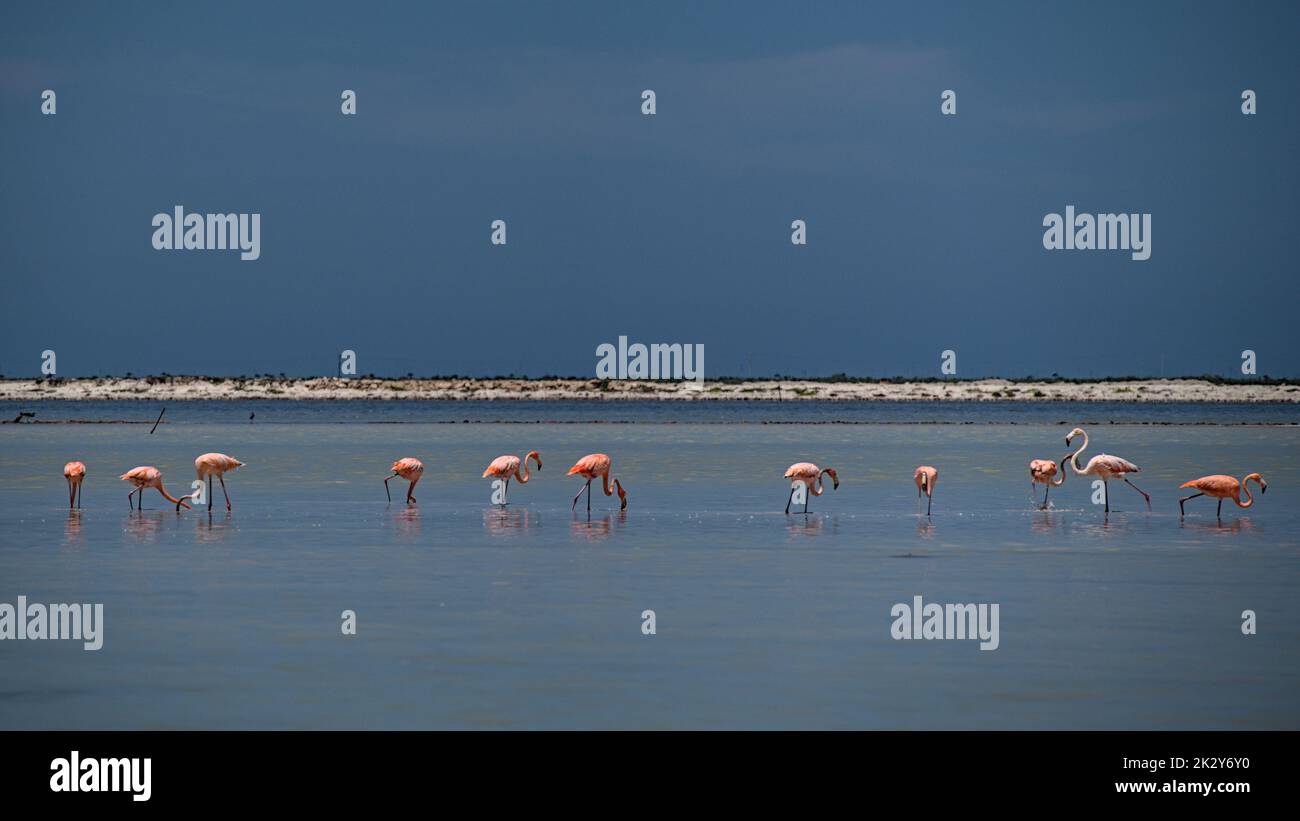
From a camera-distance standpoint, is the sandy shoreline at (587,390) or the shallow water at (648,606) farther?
the sandy shoreline at (587,390)

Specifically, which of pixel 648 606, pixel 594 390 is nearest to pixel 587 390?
pixel 594 390

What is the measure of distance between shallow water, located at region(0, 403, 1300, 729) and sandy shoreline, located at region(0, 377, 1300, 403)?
124827mm

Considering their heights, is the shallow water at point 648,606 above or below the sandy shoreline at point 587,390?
below

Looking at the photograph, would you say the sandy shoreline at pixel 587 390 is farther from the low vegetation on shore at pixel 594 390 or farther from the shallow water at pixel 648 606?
the shallow water at pixel 648 606

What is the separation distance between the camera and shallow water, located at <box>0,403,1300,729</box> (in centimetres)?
1016

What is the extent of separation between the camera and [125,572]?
16.4 m

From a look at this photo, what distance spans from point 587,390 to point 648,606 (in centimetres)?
15330

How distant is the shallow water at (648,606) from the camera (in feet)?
33.3

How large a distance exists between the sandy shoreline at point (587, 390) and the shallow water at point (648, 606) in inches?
4914

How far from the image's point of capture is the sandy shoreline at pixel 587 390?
151375mm

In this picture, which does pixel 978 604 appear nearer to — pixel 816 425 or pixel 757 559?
pixel 757 559

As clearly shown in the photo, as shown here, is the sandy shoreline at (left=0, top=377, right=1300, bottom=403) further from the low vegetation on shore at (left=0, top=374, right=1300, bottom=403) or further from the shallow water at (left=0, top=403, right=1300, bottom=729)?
the shallow water at (left=0, top=403, right=1300, bottom=729)

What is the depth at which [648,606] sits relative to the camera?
552 inches

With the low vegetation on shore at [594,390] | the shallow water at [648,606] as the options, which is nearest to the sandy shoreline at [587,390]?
the low vegetation on shore at [594,390]
